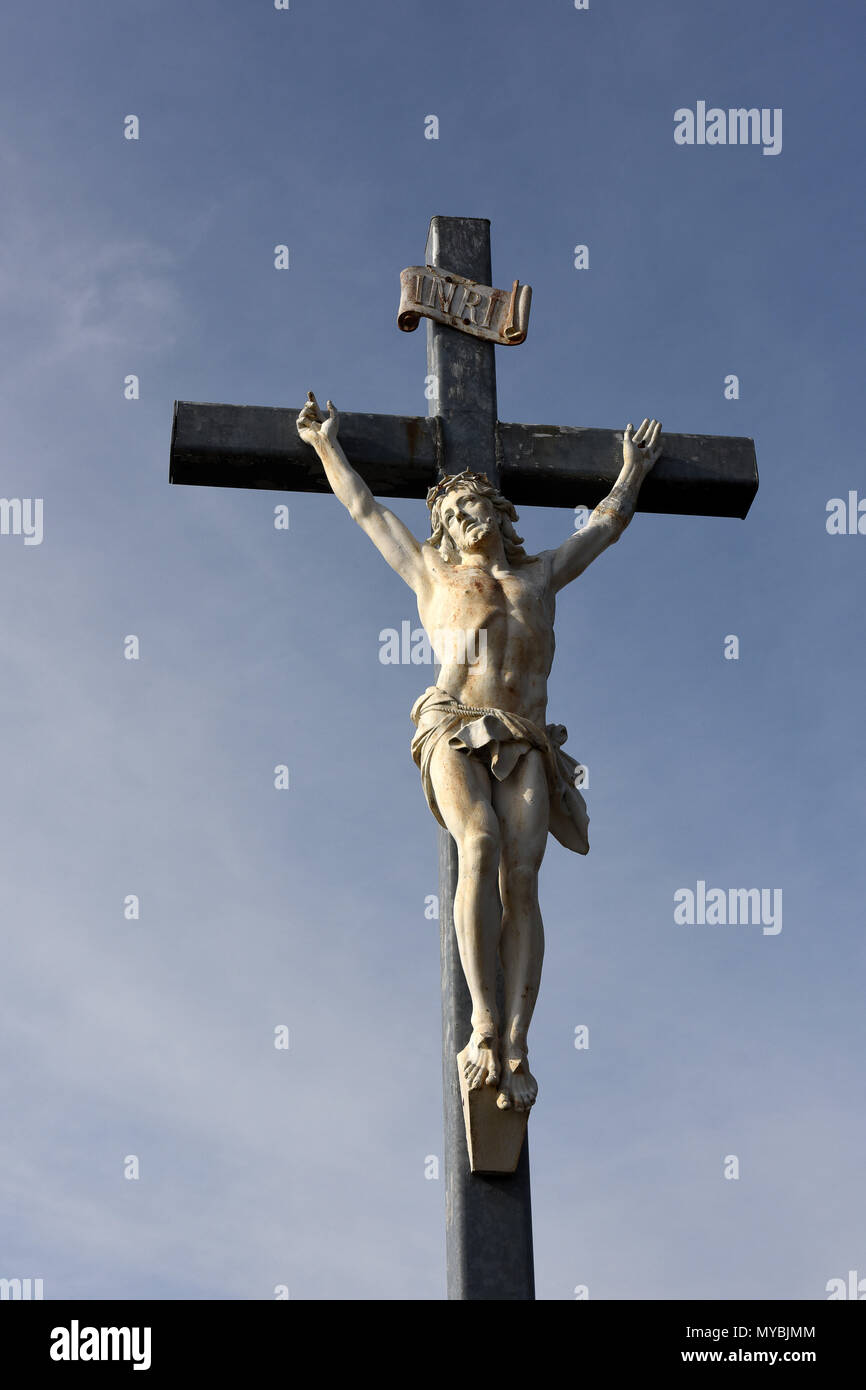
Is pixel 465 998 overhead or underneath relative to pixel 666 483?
underneath

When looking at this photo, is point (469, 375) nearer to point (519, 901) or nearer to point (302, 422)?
point (302, 422)

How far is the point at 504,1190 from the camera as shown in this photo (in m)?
6.23

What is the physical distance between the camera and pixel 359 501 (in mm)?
7359

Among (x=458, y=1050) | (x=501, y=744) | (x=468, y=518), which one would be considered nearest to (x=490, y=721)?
(x=501, y=744)

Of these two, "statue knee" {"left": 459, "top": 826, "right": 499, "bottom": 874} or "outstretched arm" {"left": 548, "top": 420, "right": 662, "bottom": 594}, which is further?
"outstretched arm" {"left": 548, "top": 420, "right": 662, "bottom": 594}

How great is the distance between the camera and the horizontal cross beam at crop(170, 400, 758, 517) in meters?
7.57

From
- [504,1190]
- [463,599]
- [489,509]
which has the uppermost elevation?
[489,509]

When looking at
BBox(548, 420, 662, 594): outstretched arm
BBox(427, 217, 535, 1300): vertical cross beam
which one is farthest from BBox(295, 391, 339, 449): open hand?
BBox(548, 420, 662, 594): outstretched arm

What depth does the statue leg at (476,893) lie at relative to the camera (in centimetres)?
621

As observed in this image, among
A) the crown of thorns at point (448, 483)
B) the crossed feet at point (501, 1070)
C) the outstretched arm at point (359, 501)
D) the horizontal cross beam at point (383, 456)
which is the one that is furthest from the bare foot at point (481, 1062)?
the horizontal cross beam at point (383, 456)

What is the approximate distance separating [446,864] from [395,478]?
5.84ft

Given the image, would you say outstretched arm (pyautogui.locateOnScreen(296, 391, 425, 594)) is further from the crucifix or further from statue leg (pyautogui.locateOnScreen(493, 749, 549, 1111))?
statue leg (pyautogui.locateOnScreen(493, 749, 549, 1111))
